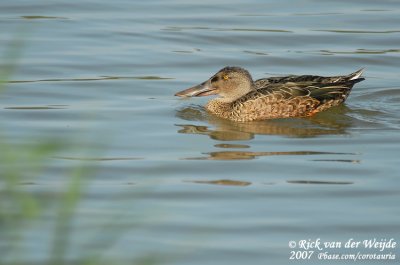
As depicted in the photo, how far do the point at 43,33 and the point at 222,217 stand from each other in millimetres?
7670

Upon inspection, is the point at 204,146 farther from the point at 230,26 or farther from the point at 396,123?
the point at 230,26

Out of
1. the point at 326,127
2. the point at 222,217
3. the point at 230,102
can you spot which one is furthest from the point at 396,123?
the point at 222,217

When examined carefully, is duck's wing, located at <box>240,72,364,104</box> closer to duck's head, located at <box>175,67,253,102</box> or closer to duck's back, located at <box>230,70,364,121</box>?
duck's back, located at <box>230,70,364,121</box>

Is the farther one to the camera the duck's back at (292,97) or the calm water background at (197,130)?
the duck's back at (292,97)

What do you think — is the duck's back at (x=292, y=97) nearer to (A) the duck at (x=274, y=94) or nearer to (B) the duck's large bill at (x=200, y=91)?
(A) the duck at (x=274, y=94)

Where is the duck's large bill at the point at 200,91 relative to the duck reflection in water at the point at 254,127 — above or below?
above

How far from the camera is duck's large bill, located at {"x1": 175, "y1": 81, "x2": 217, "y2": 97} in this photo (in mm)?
13805

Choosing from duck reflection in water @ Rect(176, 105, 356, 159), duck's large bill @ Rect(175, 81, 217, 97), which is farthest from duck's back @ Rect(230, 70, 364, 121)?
duck's large bill @ Rect(175, 81, 217, 97)

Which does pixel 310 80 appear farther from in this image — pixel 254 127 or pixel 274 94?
pixel 254 127

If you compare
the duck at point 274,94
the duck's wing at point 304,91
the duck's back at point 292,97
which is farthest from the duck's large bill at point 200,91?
the duck's wing at point 304,91

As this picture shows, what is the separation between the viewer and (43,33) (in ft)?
54.7

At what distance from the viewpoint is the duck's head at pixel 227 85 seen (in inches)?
550

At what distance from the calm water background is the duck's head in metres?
0.24

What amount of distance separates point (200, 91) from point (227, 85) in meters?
0.33
